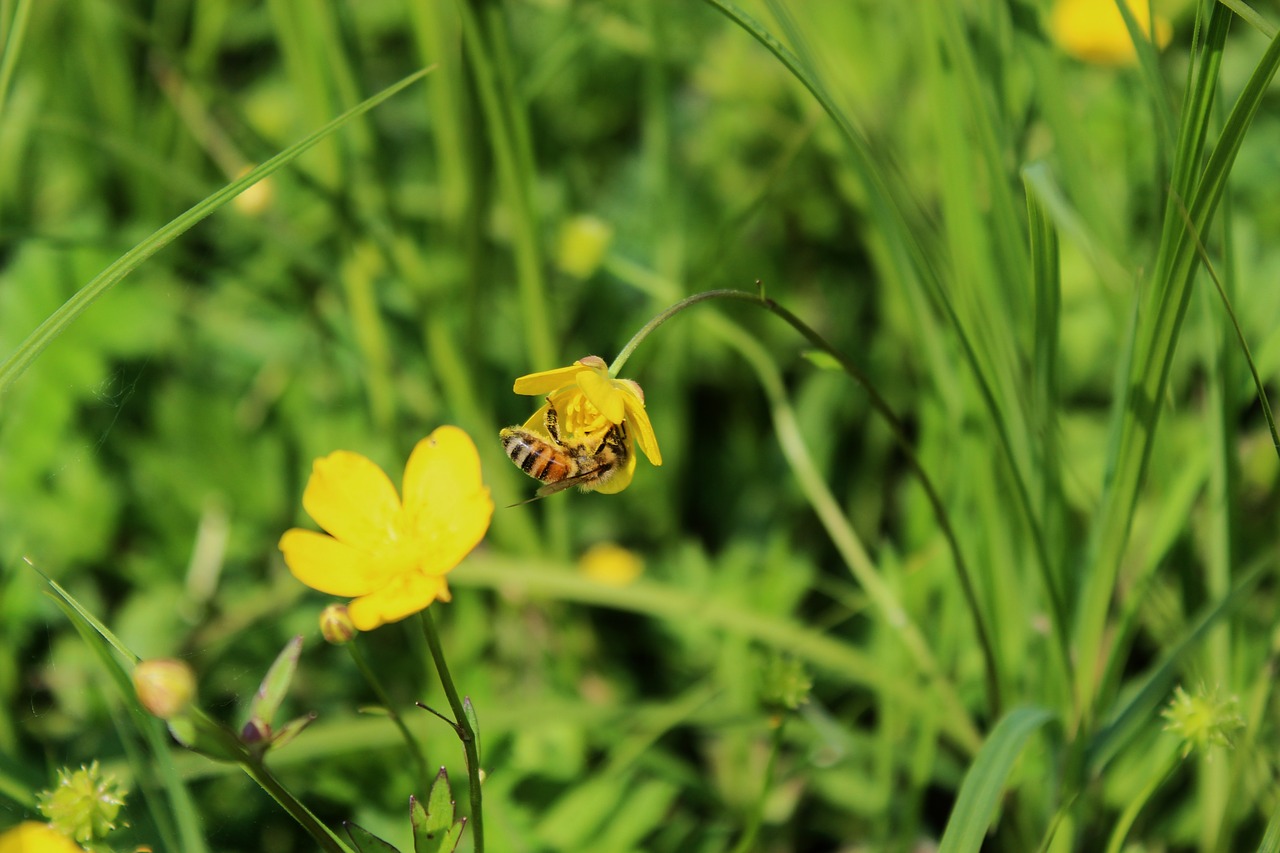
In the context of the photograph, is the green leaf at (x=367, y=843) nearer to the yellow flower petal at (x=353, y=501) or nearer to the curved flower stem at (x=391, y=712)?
the curved flower stem at (x=391, y=712)

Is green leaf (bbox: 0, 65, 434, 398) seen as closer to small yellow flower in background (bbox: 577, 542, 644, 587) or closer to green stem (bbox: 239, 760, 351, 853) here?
green stem (bbox: 239, 760, 351, 853)

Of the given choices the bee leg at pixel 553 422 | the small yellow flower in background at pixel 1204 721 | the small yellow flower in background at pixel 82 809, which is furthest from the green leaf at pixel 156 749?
the small yellow flower in background at pixel 1204 721

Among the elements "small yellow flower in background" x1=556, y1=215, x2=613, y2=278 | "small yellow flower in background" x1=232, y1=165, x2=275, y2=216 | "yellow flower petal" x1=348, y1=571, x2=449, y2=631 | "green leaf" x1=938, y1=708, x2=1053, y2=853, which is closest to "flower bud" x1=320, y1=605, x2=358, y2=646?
"yellow flower petal" x1=348, y1=571, x2=449, y2=631

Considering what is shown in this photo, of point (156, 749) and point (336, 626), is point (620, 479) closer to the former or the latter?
point (336, 626)

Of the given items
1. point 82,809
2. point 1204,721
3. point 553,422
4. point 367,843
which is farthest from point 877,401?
point 82,809

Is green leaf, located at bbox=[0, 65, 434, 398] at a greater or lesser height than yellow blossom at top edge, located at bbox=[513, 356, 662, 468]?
greater
